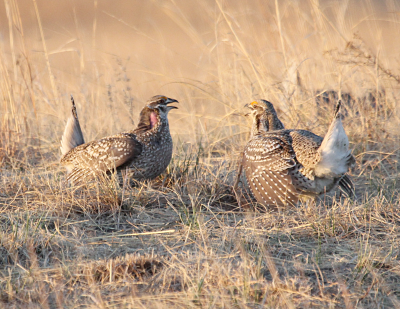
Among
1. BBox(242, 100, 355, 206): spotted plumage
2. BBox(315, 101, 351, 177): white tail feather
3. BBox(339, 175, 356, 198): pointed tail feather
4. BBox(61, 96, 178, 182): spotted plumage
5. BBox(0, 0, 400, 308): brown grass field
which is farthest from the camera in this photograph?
BBox(61, 96, 178, 182): spotted plumage

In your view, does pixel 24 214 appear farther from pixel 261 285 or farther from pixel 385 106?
pixel 385 106

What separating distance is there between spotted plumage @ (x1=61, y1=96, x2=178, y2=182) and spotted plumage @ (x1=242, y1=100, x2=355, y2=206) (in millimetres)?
806

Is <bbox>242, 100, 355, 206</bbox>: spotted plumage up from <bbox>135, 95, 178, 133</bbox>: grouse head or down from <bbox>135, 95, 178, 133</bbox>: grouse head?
down

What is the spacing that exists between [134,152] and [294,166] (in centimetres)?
136

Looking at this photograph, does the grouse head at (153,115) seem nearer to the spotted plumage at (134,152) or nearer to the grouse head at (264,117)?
the spotted plumage at (134,152)

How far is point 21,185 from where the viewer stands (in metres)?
3.88

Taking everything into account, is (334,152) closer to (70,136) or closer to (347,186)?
(347,186)

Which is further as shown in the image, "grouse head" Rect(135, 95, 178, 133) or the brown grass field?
"grouse head" Rect(135, 95, 178, 133)

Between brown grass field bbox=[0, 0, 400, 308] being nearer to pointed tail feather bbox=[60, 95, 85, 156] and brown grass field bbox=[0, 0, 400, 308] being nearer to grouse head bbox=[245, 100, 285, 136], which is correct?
pointed tail feather bbox=[60, 95, 85, 156]

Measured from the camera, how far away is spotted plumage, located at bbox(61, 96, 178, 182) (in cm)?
420

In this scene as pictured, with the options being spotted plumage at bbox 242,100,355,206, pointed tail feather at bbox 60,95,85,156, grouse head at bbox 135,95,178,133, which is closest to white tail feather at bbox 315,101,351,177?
spotted plumage at bbox 242,100,355,206

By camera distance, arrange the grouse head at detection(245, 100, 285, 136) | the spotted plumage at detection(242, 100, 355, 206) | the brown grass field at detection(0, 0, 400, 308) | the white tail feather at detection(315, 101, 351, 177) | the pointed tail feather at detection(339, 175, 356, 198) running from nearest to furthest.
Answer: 1. the brown grass field at detection(0, 0, 400, 308)
2. the white tail feather at detection(315, 101, 351, 177)
3. the spotted plumage at detection(242, 100, 355, 206)
4. the pointed tail feather at detection(339, 175, 356, 198)
5. the grouse head at detection(245, 100, 285, 136)

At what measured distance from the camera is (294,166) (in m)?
3.66

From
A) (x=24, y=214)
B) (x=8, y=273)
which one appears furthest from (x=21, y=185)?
(x=8, y=273)
